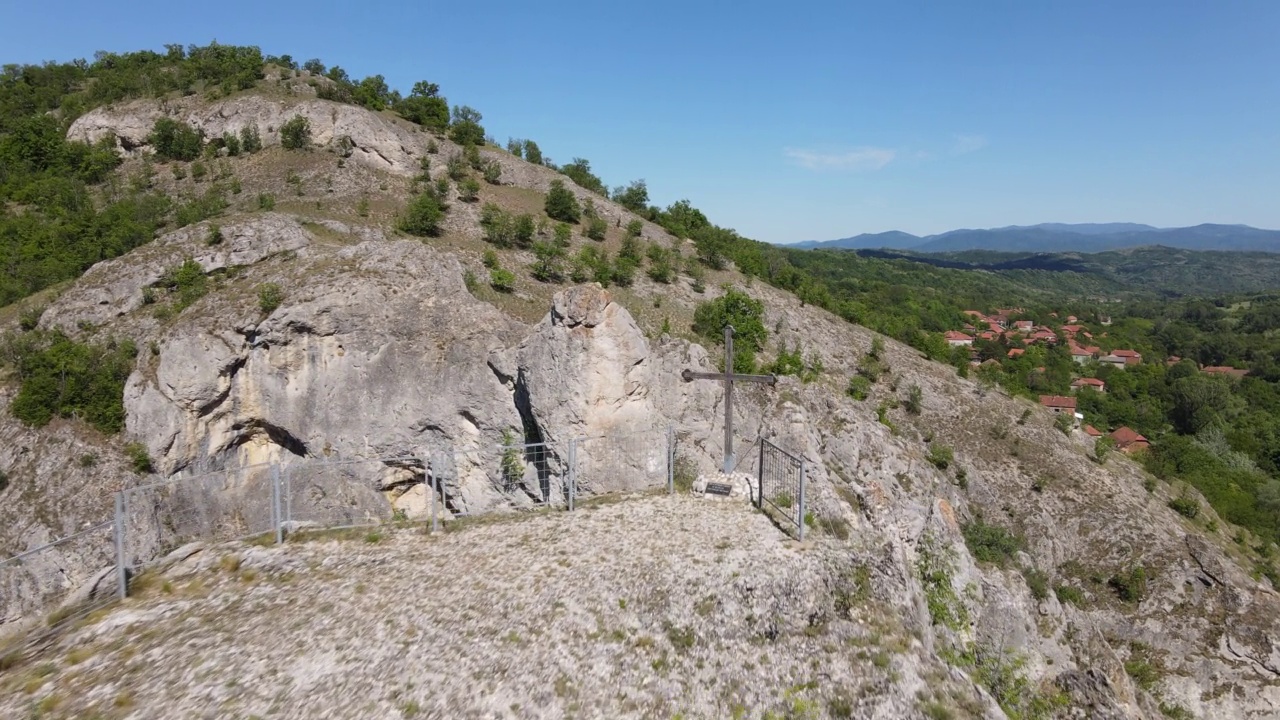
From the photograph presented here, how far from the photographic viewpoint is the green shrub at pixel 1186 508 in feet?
111

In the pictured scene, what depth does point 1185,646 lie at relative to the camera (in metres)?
26.1

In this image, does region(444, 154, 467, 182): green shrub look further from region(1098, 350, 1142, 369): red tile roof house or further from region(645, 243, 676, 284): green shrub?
region(1098, 350, 1142, 369): red tile roof house

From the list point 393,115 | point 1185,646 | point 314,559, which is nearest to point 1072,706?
point 1185,646

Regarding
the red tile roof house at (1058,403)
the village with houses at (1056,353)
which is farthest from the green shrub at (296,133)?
the red tile roof house at (1058,403)

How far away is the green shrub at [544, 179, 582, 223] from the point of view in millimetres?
42031

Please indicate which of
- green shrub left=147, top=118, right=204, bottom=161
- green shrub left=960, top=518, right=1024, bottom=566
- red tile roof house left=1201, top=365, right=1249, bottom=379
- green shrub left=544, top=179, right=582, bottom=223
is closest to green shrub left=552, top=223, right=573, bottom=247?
green shrub left=544, top=179, right=582, bottom=223

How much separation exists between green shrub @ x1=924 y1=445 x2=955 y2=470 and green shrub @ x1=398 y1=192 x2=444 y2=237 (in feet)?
95.4

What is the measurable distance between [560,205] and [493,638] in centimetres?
3515

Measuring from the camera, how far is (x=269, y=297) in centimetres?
2381

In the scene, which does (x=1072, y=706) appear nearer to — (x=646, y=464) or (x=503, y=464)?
(x=646, y=464)

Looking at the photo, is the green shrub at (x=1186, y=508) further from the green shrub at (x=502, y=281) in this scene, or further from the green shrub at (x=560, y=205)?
the green shrub at (x=560, y=205)

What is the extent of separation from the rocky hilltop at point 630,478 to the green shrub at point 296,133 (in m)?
3.93

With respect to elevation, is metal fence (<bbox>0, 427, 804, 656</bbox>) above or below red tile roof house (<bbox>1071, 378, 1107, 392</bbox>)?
above

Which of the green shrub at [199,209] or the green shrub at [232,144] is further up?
the green shrub at [232,144]
